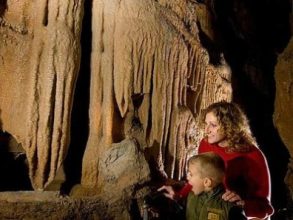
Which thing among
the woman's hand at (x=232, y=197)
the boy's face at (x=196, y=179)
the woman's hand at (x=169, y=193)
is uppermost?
the boy's face at (x=196, y=179)

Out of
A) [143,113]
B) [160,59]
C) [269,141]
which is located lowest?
[269,141]

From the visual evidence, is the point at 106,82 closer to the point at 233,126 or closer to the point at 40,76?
the point at 40,76

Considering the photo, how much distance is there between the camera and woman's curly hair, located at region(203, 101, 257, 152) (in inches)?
112

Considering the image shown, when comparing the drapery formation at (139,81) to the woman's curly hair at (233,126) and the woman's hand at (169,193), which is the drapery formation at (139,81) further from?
the woman's hand at (169,193)

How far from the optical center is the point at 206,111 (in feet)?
9.83

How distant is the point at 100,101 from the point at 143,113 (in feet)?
1.90

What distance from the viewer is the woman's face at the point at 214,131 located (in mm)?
2863

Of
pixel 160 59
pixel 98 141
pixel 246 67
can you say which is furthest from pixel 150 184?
pixel 246 67

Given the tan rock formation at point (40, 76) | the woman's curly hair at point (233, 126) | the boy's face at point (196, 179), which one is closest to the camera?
the boy's face at point (196, 179)

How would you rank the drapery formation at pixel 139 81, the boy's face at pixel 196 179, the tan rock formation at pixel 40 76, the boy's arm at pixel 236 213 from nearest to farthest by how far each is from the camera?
1. the boy's arm at pixel 236 213
2. the boy's face at pixel 196 179
3. the tan rock formation at pixel 40 76
4. the drapery formation at pixel 139 81

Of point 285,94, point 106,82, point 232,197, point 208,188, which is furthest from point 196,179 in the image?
point 285,94

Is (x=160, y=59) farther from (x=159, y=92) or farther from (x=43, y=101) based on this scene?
(x=43, y=101)

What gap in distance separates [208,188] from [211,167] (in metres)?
0.12

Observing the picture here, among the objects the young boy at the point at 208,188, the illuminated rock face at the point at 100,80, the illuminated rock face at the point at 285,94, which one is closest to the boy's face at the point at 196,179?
the young boy at the point at 208,188
